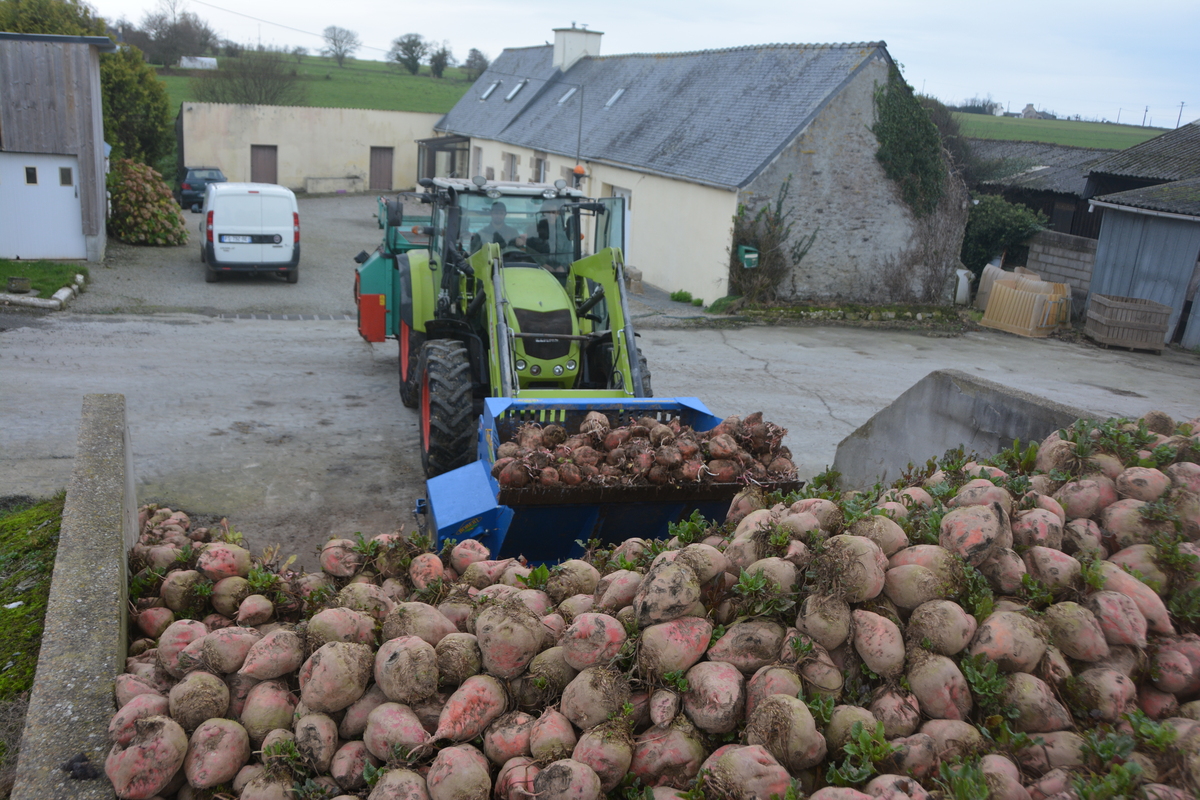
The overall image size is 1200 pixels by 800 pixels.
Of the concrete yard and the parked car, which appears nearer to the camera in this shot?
the concrete yard

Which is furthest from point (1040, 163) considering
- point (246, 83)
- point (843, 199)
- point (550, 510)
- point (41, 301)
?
point (246, 83)

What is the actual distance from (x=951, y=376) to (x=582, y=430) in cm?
294

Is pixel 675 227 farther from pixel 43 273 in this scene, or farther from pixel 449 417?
pixel 449 417

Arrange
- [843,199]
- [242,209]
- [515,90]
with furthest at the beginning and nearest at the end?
[515,90], [843,199], [242,209]

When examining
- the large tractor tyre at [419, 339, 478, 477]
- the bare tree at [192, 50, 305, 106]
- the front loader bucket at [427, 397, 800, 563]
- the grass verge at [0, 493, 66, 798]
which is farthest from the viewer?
the bare tree at [192, 50, 305, 106]

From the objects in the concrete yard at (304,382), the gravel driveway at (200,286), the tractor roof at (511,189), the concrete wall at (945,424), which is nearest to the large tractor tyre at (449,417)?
the concrete yard at (304,382)

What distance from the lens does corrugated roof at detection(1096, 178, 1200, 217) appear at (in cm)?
1717

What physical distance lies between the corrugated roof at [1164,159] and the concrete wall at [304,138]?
2517cm

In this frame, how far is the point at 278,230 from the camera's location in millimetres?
17625

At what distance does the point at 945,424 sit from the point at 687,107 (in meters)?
17.1

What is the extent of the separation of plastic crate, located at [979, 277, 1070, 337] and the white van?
1480 cm

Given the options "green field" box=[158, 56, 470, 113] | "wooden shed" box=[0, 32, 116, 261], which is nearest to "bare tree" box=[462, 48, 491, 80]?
"green field" box=[158, 56, 470, 113]

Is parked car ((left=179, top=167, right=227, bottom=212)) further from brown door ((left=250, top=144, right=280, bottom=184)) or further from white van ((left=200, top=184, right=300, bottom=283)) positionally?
white van ((left=200, top=184, right=300, bottom=283))

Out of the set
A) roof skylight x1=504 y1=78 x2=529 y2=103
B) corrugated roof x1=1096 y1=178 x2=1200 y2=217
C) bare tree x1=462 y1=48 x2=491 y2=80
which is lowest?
corrugated roof x1=1096 y1=178 x2=1200 y2=217
